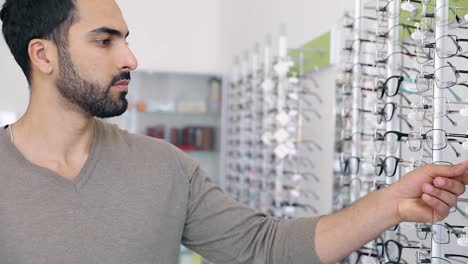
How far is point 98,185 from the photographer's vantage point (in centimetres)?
163

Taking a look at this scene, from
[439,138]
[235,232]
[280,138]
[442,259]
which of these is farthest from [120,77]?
[280,138]

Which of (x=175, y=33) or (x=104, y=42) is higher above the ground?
(x=175, y=33)

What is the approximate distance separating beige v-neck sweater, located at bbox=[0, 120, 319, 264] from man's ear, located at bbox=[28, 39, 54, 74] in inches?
8.4

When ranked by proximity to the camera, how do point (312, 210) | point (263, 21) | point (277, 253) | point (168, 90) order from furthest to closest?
1. point (168, 90)
2. point (263, 21)
3. point (312, 210)
4. point (277, 253)

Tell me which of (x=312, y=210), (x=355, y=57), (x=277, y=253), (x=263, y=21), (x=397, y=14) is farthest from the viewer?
(x=263, y=21)

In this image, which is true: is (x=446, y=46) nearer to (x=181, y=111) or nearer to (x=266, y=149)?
(x=266, y=149)

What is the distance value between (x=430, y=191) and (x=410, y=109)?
907mm

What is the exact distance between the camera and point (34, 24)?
1702 mm

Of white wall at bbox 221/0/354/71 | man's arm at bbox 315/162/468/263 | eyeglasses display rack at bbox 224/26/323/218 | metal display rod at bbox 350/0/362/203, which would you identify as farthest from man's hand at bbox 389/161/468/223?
eyeglasses display rack at bbox 224/26/323/218

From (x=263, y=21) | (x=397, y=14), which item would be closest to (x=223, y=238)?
(x=397, y=14)

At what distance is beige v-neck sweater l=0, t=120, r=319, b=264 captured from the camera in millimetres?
1536

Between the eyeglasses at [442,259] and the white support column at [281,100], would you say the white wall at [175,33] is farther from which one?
the eyeglasses at [442,259]

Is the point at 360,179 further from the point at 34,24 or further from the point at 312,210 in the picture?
the point at 34,24

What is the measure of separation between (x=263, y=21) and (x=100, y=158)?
3.18 meters
